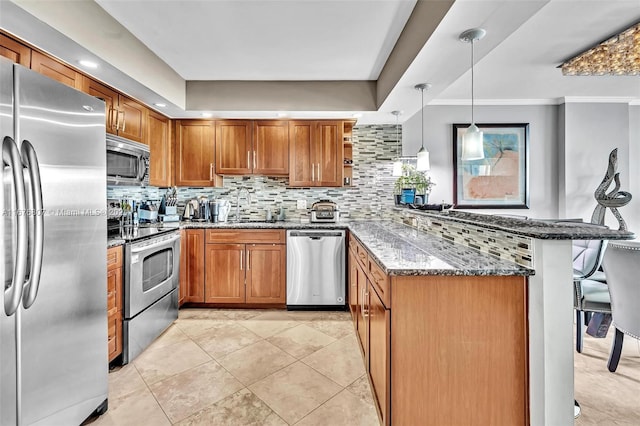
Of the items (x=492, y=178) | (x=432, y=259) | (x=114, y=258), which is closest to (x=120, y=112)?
(x=114, y=258)

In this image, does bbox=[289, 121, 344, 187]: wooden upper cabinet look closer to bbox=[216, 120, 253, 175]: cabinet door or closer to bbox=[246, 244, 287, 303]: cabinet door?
bbox=[216, 120, 253, 175]: cabinet door

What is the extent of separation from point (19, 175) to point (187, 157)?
8.33 feet

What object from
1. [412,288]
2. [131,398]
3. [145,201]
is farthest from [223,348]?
[145,201]

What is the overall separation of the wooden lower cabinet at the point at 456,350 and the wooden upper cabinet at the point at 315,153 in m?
2.37

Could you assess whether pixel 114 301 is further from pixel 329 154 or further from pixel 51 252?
pixel 329 154

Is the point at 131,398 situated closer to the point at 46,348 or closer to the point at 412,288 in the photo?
the point at 46,348

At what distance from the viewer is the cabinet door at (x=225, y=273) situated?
130 inches

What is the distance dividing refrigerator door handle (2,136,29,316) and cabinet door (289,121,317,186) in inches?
102

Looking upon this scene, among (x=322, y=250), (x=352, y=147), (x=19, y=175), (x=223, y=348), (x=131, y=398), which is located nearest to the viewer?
(x=19, y=175)

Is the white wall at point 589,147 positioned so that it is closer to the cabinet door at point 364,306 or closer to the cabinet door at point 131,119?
the cabinet door at point 364,306

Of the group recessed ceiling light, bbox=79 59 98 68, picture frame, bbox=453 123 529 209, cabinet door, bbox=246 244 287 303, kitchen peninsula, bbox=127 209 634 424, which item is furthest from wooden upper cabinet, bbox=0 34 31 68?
picture frame, bbox=453 123 529 209

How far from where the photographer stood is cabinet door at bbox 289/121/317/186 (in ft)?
11.8

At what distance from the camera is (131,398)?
1.84 m

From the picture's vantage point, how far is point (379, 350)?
1574 millimetres
